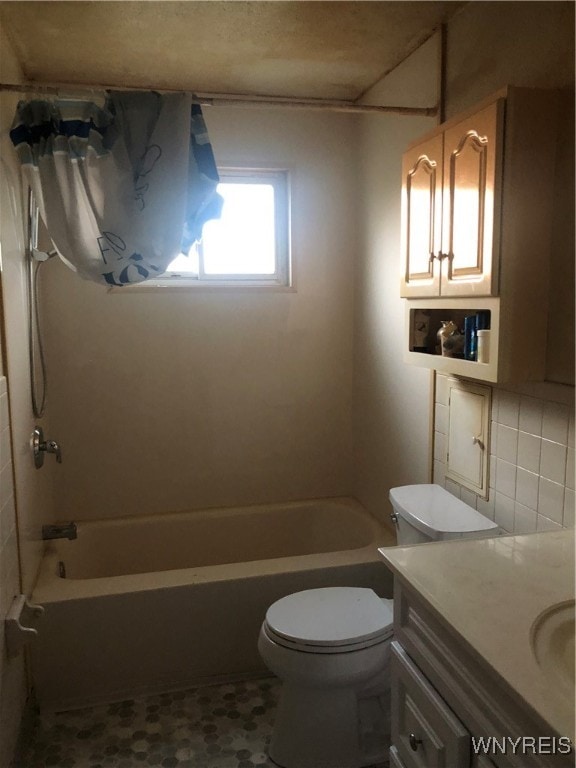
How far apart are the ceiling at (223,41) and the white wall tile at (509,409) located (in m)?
1.29

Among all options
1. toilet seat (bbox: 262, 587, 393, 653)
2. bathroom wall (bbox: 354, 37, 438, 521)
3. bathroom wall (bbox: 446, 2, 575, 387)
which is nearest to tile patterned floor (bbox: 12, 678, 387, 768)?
toilet seat (bbox: 262, 587, 393, 653)

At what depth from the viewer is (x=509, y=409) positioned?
1.81 m

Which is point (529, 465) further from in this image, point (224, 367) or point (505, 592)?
point (224, 367)

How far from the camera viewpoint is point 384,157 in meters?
2.63

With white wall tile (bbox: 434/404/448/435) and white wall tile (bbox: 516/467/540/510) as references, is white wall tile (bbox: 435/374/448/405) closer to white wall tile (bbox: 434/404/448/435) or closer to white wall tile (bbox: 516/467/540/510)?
white wall tile (bbox: 434/404/448/435)

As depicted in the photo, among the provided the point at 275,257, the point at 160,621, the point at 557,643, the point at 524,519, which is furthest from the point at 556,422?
the point at 275,257

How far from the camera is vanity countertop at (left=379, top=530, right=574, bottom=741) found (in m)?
0.91

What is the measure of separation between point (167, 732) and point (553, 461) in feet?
5.12

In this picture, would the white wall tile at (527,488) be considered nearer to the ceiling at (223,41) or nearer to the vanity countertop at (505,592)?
the vanity countertop at (505,592)

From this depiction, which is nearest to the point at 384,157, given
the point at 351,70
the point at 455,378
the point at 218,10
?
the point at 351,70

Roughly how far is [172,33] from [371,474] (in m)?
2.04

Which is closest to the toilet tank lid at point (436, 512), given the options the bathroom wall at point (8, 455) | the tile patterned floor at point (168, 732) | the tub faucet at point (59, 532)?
the tile patterned floor at point (168, 732)

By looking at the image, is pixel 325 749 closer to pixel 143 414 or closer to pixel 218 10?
pixel 143 414

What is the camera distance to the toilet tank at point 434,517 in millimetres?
1761
